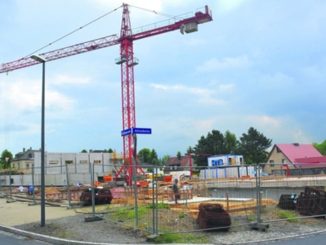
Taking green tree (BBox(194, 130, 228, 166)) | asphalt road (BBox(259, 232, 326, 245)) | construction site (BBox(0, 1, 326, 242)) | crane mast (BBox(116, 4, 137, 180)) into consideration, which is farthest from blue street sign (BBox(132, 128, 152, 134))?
green tree (BBox(194, 130, 228, 166))

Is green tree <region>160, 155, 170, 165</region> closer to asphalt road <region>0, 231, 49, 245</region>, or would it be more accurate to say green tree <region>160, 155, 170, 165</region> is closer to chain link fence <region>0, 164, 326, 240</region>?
chain link fence <region>0, 164, 326, 240</region>

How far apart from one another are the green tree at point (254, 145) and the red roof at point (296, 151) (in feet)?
48.1

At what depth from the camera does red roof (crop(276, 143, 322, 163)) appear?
342ft

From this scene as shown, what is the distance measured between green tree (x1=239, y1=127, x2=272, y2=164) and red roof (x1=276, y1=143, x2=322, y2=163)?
14.6 meters

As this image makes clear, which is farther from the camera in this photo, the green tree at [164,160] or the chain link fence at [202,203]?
the green tree at [164,160]

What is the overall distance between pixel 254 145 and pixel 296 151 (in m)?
20.0

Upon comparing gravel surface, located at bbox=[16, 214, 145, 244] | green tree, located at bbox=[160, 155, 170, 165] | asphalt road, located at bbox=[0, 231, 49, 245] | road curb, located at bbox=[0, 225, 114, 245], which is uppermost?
green tree, located at bbox=[160, 155, 170, 165]

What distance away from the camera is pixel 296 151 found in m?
107

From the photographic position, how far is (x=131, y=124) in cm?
6675

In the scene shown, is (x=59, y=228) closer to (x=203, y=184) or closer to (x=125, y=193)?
(x=125, y=193)

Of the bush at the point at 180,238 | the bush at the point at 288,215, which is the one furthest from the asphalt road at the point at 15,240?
the bush at the point at 288,215

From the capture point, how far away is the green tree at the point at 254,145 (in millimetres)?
124750

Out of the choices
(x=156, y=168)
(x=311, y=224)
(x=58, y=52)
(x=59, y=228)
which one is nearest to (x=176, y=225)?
(x=156, y=168)

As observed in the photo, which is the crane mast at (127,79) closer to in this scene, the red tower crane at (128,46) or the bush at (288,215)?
the red tower crane at (128,46)
